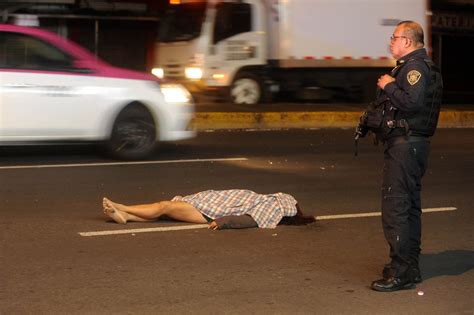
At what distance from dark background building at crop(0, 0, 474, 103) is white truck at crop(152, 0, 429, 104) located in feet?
15.9

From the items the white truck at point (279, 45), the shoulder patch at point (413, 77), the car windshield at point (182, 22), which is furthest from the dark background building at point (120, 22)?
the shoulder patch at point (413, 77)

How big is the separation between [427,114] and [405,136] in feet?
0.65

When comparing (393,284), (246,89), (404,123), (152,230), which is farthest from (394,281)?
(246,89)

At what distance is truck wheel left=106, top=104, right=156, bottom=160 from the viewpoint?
477 inches

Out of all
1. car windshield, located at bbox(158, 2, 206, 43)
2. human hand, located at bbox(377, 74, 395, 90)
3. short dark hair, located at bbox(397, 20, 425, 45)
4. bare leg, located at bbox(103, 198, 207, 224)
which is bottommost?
bare leg, located at bbox(103, 198, 207, 224)

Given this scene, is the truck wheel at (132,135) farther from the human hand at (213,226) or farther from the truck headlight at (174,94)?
the human hand at (213,226)

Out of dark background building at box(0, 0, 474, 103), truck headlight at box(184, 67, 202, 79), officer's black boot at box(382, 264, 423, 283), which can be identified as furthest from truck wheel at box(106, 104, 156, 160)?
dark background building at box(0, 0, 474, 103)

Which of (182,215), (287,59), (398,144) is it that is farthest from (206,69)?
(398,144)

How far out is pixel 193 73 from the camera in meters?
19.9

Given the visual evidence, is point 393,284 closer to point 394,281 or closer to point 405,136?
point 394,281

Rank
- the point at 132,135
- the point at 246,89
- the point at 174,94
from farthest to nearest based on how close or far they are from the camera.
Answer: the point at 246,89 → the point at 174,94 → the point at 132,135

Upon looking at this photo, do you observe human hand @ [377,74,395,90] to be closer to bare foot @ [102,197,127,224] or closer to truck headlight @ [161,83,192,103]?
bare foot @ [102,197,127,224]

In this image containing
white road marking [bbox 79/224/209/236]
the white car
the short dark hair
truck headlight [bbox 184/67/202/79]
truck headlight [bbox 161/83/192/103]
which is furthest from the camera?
truck headlight [bbox 184/67/202/79]

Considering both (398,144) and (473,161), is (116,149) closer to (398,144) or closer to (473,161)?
(473,161)
